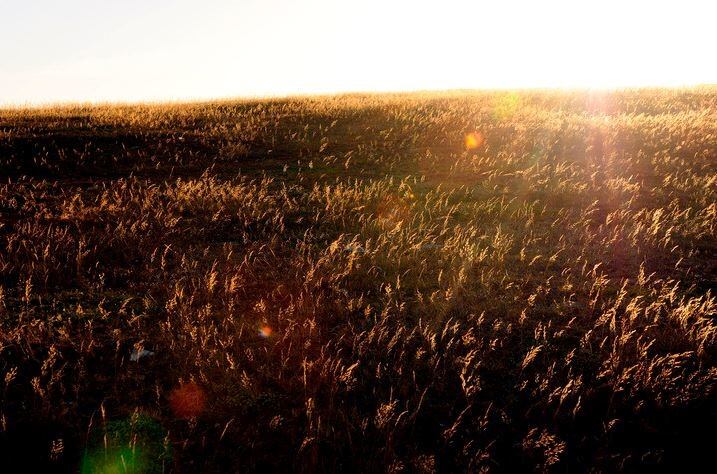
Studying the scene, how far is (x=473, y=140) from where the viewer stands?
14555mm

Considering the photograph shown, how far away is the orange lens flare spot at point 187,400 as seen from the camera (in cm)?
375

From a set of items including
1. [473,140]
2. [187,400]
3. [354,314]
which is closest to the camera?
[187,400]

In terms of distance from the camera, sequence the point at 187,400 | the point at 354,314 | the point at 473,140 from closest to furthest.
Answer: the point at 187,400, the point at 354,314, the point at 473,140

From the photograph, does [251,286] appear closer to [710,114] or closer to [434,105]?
[434,105]

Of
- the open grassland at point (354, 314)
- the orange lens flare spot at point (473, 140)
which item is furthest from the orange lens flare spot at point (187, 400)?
the orange lens flare spot at point (473, 140)

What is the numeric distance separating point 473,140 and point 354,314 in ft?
35.7

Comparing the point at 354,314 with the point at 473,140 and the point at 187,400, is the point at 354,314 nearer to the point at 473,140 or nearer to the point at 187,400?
the point at 187,400

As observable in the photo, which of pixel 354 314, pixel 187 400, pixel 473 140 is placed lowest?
pixel 187 400

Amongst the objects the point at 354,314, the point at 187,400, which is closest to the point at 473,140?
the point at 354,314

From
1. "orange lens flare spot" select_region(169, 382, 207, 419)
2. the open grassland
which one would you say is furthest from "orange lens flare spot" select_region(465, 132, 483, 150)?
"orange lens flare spot" select_region(169, 382, 207, 419)

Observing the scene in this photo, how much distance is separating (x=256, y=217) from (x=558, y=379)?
5878 mm

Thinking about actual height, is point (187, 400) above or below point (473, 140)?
below

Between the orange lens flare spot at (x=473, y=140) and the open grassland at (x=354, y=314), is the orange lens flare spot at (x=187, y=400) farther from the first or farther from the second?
the orange lens flare spot at (x=473, y=140)

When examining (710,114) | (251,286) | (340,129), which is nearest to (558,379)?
(251,286)
